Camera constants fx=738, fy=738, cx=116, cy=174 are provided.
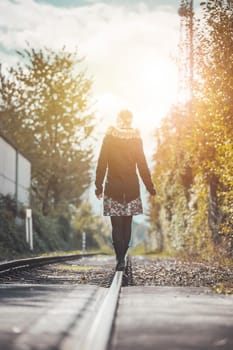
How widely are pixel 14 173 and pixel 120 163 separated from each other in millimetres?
18965

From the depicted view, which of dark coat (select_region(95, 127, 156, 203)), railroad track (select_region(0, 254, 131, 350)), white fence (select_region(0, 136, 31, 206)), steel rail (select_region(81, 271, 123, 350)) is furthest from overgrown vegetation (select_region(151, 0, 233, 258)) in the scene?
steel rail (select_region(81, 271, 123, 350))

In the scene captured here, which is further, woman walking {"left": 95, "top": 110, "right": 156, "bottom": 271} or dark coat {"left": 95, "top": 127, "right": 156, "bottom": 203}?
dark coat {"left": 95, "top": 127, "right": 156, "bottom": 203}

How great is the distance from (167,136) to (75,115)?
996 cm

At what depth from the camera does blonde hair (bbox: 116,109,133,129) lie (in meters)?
10.5

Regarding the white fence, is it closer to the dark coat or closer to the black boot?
the dark coat

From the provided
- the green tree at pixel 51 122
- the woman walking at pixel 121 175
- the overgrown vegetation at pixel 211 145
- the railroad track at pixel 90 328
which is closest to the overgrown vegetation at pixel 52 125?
the green tree at pixel 51 122

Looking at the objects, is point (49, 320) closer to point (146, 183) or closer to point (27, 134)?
point (146, 183)

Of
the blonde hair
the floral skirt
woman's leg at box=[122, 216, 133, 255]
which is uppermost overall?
the blonde hair

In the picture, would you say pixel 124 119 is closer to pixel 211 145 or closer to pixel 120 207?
pixel 120 207

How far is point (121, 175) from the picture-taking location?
411 inches

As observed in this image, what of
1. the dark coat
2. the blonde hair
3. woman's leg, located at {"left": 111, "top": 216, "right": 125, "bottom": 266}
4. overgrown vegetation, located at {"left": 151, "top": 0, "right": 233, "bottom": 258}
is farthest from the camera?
overgrown vegetation, located at {"left": 151, "top": 0, "right": 233, "bottom": 258}

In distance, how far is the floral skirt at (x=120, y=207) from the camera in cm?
1023

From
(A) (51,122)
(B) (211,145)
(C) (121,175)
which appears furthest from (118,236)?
(A) (51,122)

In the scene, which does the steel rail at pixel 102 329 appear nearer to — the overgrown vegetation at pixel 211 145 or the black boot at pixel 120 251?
the black boot at pixel 120 251
